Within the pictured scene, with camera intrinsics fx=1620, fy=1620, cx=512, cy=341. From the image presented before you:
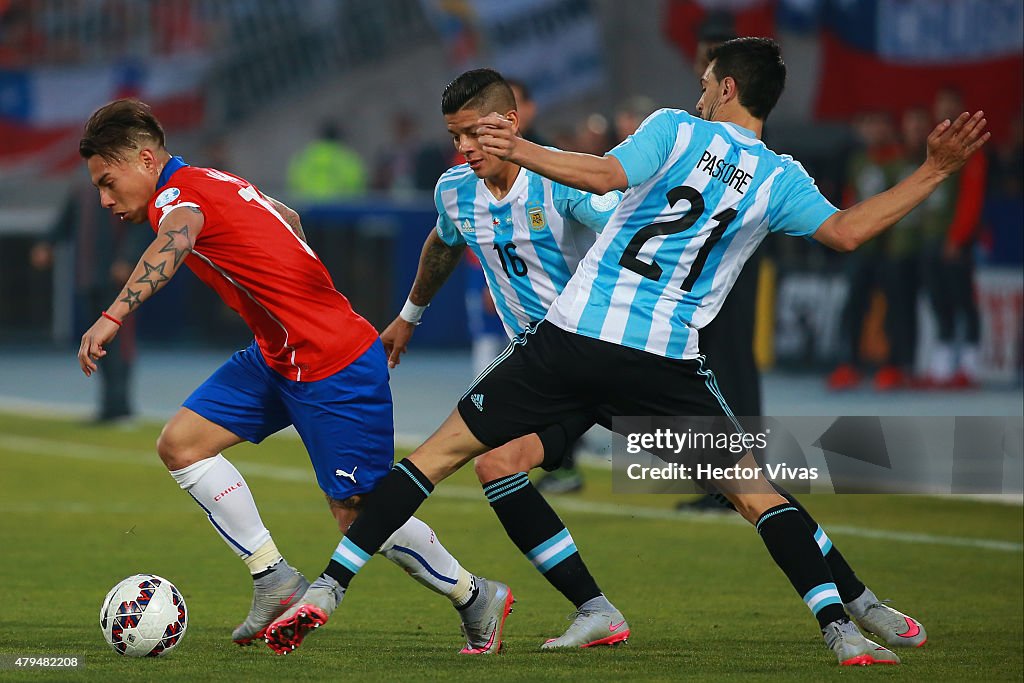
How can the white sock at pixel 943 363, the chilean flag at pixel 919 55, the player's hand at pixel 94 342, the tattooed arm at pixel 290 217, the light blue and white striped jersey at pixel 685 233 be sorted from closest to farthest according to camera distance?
1. the player's hand at pixel 94 342
2. the light blue and white striped jersey at pixel 685 233
3. the tattooed arm at pixel 290 217
4. the white sock at pixel 943 363
5. the chilean flag at pixel 919 55

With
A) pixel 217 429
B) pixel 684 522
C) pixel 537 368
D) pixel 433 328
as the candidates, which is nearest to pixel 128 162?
pixel 217 429

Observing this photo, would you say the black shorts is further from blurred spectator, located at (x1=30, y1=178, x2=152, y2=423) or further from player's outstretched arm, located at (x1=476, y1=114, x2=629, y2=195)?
blurred spectator, located at (x1=30, y1=178, x2=152, y2=423)

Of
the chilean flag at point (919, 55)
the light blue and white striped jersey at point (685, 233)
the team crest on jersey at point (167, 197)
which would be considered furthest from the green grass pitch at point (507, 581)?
the chilean flag at point (919, 55)

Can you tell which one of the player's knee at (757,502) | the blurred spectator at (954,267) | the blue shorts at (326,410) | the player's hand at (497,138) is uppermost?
the player's hand at (497,138)

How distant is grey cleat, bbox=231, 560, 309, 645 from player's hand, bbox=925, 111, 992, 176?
260 cm

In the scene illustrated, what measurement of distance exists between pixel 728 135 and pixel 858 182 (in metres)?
10.3

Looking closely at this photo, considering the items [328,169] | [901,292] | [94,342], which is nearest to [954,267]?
[901,292]

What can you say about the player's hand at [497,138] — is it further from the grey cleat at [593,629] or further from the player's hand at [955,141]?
the grey cleat at [593,629]

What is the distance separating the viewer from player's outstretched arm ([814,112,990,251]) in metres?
5.13

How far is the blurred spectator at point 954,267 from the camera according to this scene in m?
14.9

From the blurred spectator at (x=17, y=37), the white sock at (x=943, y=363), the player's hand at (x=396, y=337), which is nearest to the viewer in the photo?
the player's hand at (x=396, y=337)

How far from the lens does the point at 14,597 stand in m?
6.73

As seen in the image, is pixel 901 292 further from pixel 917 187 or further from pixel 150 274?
pixel 150 274

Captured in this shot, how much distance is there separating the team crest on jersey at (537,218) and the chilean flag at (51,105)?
17.1m
